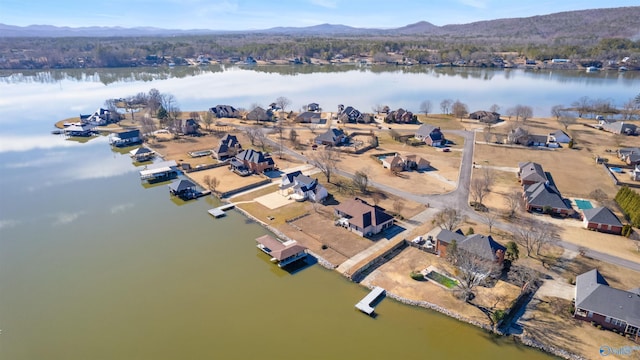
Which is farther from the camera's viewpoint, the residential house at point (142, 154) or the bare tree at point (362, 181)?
the residential house at point (142, 154)

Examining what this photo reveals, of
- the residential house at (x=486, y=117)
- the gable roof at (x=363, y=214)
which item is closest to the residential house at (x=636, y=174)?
the residential house at (x=486, y=117)

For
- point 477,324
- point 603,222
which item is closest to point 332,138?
point 603,222

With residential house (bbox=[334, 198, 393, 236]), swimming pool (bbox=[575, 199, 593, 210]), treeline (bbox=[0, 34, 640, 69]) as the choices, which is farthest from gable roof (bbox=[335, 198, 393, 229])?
treeline (bbox=[0, 34, 640, 69])

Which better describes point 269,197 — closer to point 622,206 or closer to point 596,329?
point 596,329

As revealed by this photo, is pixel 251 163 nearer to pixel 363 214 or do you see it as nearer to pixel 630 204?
pixel 363 214

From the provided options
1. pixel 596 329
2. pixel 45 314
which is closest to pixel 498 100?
pixel 596 329

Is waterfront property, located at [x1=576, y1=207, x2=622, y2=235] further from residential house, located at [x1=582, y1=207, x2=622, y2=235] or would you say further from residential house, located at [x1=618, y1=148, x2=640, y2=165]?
residential house, located at [x1=618, y1=148, x2=640, y2=165]

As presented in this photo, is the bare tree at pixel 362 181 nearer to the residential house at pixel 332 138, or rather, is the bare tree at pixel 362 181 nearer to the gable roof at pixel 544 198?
the gable roof at pixel 544 198
